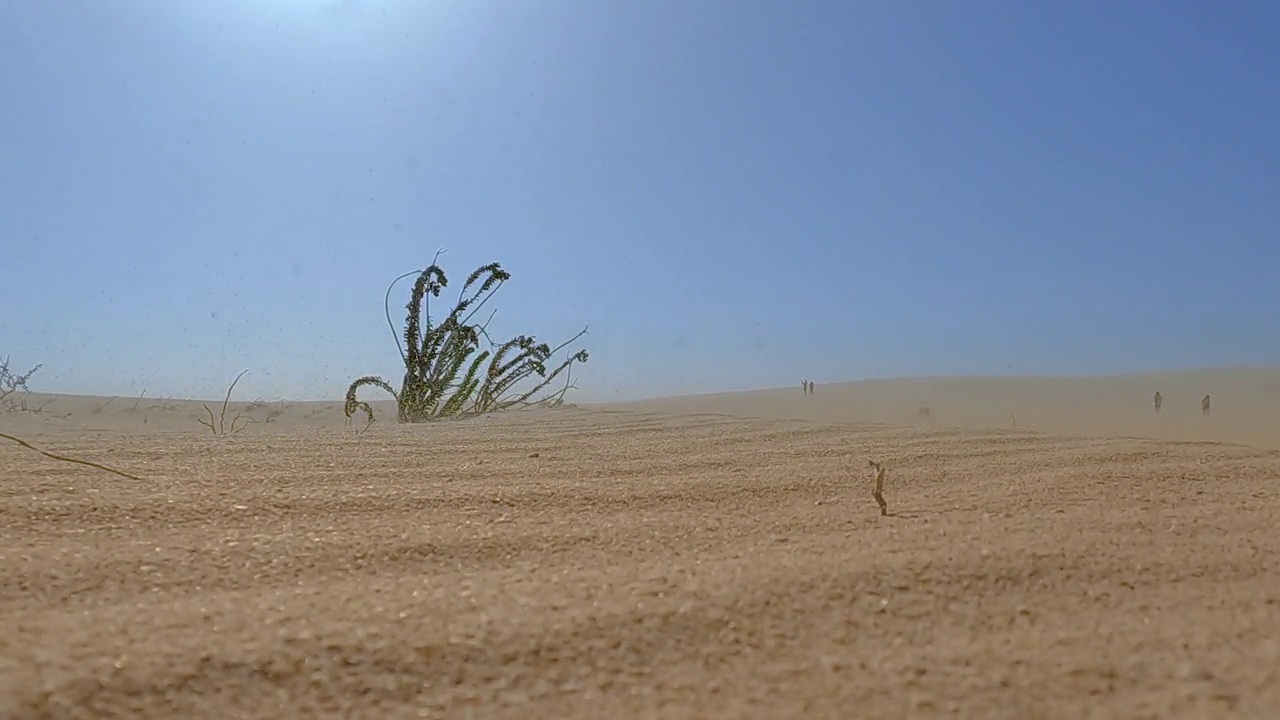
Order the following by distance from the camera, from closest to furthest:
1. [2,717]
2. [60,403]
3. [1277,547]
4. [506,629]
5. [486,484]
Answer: [2,717], [506,629], [1277,547], [486,484], [60,403]

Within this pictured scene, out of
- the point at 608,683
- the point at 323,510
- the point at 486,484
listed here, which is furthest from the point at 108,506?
the point at 608,683

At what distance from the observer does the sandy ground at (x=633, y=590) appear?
52 cm

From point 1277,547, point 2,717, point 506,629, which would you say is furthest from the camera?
point 1277,547

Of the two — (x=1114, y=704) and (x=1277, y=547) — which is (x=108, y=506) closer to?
(x=1114, y=704)

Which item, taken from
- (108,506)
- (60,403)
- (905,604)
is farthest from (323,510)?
(60,403)

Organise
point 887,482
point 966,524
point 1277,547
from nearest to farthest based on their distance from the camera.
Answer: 1. point 1277,547
2. point 966,524
3. point 887,482

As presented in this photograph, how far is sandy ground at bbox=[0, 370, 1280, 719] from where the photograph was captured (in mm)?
516

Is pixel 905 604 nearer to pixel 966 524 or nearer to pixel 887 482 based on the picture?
pixel 966 524

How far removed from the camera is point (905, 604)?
680mm

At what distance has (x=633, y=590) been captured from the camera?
2.29ft

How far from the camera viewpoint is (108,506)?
98 cm

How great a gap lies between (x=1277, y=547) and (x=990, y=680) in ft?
1.95

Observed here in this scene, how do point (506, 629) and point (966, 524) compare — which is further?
point (966, 524)

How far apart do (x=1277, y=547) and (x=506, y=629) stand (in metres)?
0.90
